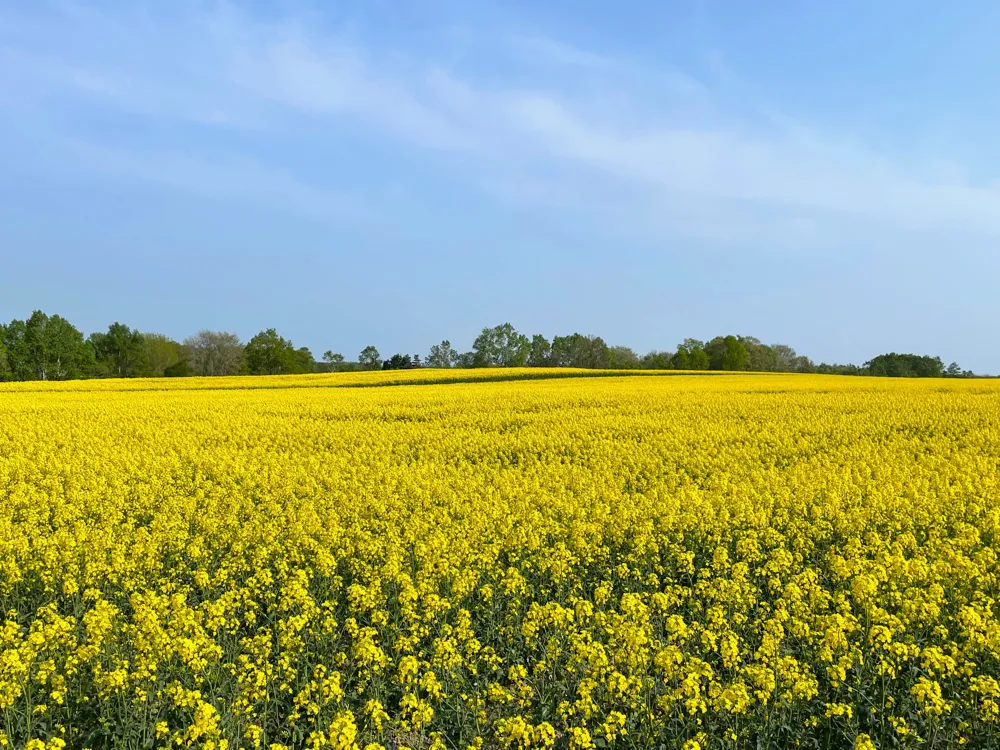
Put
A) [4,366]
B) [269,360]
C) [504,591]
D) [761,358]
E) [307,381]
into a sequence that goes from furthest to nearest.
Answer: [761,358], [269,360], [4,366], [307,381], [504,591]

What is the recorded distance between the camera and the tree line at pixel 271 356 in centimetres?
8044

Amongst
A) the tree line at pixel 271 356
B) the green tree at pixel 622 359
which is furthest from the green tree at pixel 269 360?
the green tree at pixel 622 359

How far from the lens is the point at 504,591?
269 inches

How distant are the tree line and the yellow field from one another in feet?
247

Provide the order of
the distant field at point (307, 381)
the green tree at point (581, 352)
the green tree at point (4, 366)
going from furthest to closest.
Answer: the green tree at point (581, 352)
the green tree at point (4, 366)
the distant field at point (307, 381)

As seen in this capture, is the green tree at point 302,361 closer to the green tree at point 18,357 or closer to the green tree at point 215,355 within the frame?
the green tree at point 215,355

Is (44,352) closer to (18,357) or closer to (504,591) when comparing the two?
(18,357)

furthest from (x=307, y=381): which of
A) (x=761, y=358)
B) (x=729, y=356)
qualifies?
(x=761, y=358)

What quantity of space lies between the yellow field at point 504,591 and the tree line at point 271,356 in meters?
75.3

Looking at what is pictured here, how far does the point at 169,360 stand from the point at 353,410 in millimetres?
91201

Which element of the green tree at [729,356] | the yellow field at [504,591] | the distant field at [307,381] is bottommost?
the yellow field at [504,591]

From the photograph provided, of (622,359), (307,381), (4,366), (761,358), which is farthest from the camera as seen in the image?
(622,359)

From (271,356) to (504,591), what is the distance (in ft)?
284

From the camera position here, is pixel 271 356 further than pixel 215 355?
No
